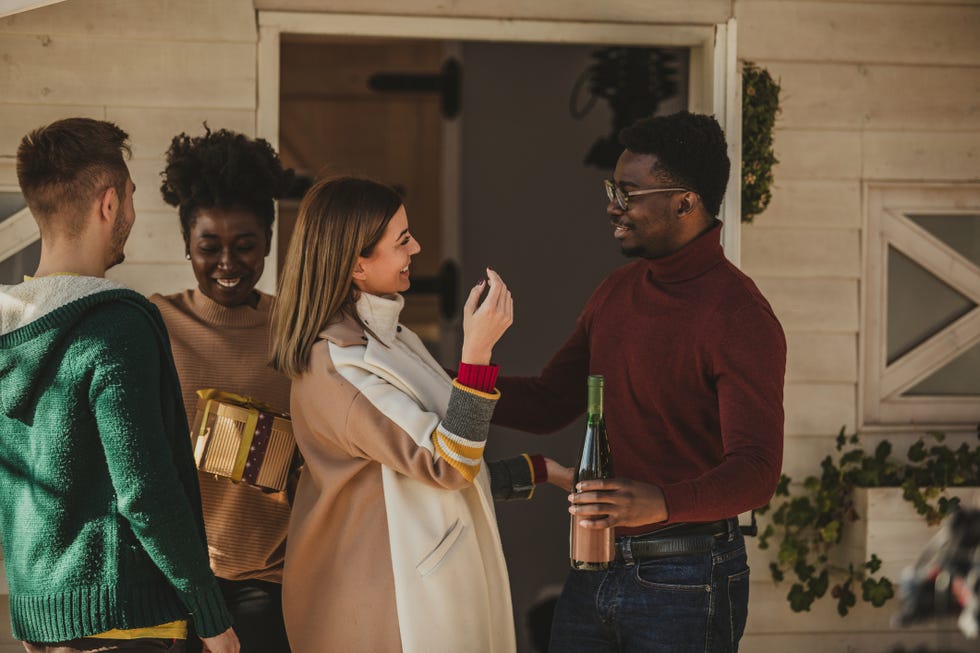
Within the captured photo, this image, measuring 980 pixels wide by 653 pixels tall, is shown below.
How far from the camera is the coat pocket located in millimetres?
2178

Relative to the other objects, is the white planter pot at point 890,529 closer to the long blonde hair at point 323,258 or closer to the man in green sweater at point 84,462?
the long blonde hair at point 323,258

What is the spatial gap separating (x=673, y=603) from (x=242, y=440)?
953mm

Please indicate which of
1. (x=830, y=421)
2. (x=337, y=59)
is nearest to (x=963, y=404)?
(x=830, y=421)

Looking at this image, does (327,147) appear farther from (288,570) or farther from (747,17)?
(288,570)

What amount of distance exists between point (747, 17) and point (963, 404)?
1.51 m

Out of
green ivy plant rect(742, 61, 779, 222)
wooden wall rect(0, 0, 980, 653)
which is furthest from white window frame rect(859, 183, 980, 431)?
green ivy plant rect(742, 61, 779, 222)

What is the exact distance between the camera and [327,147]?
8.63 meters

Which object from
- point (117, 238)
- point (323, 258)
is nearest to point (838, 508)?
point (323, 258)

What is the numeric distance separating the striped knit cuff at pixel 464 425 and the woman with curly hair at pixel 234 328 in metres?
0.58

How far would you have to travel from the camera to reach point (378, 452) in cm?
213

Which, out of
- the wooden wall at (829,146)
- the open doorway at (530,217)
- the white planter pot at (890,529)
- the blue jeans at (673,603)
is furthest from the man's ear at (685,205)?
the open doorway at (530,217)

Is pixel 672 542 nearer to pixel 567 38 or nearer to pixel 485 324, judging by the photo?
pixel 485 324

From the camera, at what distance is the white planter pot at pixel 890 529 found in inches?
139

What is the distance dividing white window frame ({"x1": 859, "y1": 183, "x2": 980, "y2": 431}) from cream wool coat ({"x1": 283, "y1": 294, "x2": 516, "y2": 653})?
2.00 m
